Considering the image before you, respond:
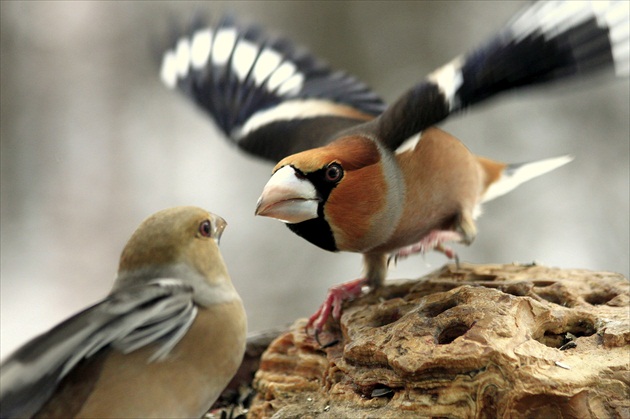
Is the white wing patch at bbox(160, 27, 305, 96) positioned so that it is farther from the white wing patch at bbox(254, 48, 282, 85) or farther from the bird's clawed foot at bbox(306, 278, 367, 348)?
the bird's clawed foot at bbox(306, 278, 367, 348)

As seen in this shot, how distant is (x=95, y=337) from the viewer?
1.46m

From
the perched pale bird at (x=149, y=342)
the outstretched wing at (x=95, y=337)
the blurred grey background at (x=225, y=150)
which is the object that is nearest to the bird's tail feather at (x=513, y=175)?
the perched pale bird at (x=149, y=342)

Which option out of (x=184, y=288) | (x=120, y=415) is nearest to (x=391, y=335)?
(x=184, y=288)

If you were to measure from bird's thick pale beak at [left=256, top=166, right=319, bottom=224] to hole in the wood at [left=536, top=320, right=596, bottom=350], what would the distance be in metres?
0.77

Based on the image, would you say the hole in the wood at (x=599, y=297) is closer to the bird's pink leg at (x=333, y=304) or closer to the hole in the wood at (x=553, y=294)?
the hole in the wood at (x=553, y=294)

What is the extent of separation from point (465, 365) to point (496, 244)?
4.13 m

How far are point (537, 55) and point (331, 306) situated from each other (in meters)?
1.05

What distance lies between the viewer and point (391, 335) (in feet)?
5.99

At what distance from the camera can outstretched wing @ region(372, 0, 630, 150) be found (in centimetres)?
210

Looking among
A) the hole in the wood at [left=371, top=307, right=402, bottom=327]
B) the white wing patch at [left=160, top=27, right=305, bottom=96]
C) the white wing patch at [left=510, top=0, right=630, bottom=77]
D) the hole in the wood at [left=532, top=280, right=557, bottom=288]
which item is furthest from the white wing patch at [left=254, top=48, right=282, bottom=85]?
the hole in the wood at [left=532, top=280, right=557, bottom=288]

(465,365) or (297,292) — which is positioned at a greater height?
(465,365)

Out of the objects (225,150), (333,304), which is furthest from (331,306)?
(225,150)

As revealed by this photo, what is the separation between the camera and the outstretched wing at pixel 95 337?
1402 millimetres

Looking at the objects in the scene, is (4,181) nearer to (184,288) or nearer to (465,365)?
(184,288)
